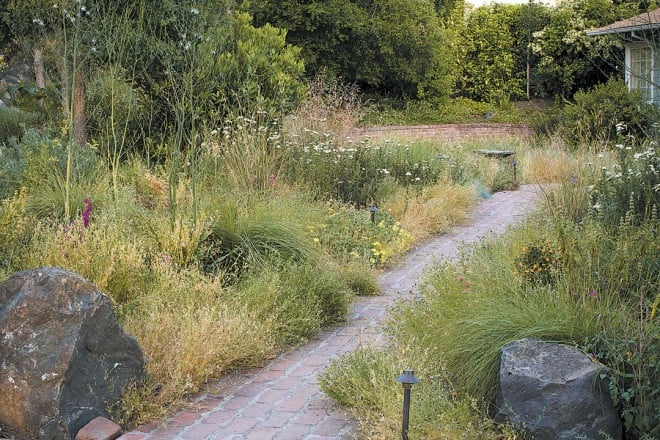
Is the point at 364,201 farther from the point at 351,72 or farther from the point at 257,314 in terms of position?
the point at 351,72

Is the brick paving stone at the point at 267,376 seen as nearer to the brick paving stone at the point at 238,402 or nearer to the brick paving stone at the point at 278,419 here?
the brick paving stone at the point at 238,402

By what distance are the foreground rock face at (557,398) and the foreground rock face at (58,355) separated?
2.08 metres

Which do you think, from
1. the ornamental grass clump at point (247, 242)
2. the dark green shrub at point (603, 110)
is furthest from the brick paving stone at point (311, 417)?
the dark green shrub at point (603, 110)

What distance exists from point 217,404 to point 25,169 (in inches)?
185

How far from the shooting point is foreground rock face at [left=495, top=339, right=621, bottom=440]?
3900 millimetres

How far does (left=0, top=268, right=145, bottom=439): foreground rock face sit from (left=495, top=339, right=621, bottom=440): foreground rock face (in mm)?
2076

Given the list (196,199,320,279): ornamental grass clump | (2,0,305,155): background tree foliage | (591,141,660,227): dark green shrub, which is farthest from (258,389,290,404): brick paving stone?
(2,0,305,155): background tree foliage

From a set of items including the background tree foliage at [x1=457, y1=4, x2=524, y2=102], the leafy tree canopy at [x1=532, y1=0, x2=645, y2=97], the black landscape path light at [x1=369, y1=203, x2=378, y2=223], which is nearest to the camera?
the black landscape path light at [x1=369, y1=203, x2=378, y2=223]

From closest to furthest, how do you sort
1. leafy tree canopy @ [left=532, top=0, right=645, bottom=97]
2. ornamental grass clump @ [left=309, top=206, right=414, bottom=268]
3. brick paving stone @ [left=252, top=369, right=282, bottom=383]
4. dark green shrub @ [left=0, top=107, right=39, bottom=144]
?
brick paving stone @ [left=252, top=369, right=282, bottom=383], ornamental grass clump @ [left=309, top=206, right=414, bottom=268], dark green shrub @ [left=0, top=107, right=39, bottom=144], leafy tree canopy @ [left=532, top=0, right=645, bottom=97]

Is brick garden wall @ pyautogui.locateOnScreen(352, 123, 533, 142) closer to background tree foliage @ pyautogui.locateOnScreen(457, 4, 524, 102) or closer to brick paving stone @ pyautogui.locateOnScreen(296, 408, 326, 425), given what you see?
background tree foliage @ pyautogui.locateOnScreen(457, 4, 524, 102)

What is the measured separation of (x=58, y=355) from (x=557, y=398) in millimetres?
2564

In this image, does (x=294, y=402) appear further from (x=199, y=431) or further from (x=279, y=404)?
(x=199, y=431)

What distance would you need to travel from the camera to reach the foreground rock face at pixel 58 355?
426 centimetres

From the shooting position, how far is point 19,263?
587cm
